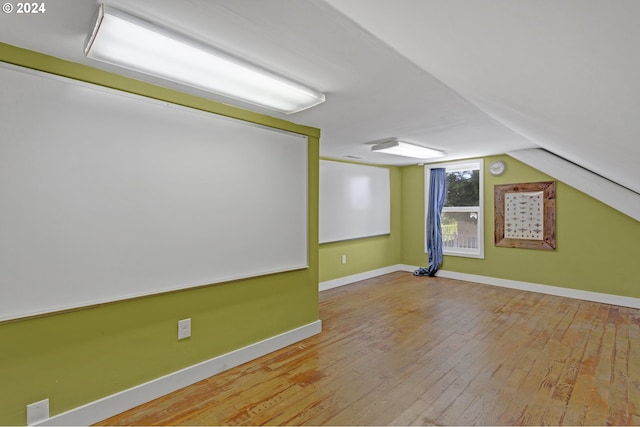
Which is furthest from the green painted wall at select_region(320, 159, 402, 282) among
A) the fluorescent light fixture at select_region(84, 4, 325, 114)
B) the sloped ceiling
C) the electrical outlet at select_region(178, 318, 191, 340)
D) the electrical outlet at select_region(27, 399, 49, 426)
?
the sloped ceiling

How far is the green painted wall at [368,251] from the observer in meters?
5.02

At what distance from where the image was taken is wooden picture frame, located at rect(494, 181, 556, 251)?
457cm

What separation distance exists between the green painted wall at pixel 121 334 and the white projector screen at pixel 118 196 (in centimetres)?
8

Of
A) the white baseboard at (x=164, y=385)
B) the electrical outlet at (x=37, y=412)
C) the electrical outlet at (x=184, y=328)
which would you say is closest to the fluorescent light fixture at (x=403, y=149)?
the white baseboard at (x=164, y=385)

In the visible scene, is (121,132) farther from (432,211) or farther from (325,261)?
(432,211)

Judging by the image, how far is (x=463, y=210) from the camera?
560 cm

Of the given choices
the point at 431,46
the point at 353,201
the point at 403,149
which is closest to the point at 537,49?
the point at 431,46

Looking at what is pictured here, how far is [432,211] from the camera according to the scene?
580 cm

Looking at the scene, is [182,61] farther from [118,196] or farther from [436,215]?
[436,215]

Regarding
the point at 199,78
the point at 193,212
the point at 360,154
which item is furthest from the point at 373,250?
the point at 199,78

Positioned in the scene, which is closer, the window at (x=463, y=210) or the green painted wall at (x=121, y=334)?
the green painted wall at (x=121, y=334)

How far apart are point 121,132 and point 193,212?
0.70 m

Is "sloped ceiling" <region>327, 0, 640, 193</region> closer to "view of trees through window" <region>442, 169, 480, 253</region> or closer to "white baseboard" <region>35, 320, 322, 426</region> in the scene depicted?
"white baseboard" <region>35, 320, 322, 426</region>

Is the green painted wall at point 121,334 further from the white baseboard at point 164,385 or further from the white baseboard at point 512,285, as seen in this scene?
the white baseboard at point 512,285
